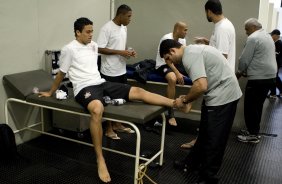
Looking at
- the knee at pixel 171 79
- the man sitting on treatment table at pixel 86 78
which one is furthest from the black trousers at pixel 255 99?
the man sitting on treatment table at pixel 86 78

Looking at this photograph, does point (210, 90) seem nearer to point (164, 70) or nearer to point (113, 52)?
point (113, 52)

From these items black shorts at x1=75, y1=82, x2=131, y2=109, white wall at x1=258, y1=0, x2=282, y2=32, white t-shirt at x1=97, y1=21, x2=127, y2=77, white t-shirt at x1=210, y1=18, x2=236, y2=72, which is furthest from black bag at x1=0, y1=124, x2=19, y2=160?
white wall at x1=258, y1=0, x2=282, y2=32

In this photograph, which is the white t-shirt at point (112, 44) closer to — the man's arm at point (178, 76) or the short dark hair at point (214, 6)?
the man's arm at point (178, 76)

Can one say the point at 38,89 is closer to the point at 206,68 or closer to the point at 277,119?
the point at 206,68

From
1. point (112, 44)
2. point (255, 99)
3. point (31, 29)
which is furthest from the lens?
point (255, 99)

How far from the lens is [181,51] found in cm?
230

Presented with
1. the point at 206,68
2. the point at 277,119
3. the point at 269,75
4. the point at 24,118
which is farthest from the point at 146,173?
the point at 277,119

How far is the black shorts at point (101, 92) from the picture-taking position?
2.62 meters

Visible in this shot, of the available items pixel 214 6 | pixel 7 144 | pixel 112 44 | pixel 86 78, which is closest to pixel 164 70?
pixel 112 44

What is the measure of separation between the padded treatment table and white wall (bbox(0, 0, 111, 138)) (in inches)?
5.3

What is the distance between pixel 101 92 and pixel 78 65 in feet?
1.14

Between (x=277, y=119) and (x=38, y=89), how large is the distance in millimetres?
3626

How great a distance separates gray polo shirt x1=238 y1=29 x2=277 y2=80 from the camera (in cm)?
346

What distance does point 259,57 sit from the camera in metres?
3.52
